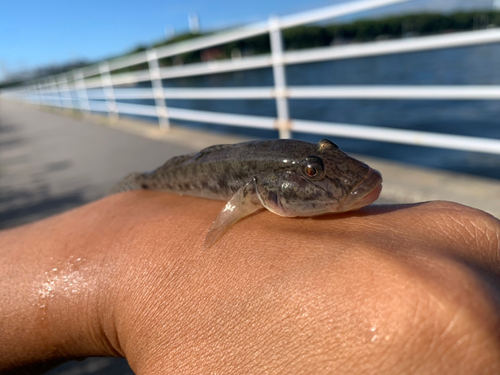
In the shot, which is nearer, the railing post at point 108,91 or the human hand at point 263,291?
the human hand at point 263,291

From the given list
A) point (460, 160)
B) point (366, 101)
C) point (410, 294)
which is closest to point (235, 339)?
point (410, 294)

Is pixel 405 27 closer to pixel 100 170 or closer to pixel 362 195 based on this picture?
pixel 100 170

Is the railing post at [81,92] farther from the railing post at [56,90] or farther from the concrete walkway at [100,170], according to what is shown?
the concrete walkway at [100,170]

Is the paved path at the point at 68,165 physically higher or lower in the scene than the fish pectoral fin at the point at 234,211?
lower

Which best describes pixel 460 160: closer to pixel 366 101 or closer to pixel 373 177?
pixel 373 177

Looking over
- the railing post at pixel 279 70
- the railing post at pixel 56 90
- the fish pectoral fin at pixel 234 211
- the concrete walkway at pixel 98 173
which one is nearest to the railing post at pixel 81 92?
the railing post at pixel 56 90

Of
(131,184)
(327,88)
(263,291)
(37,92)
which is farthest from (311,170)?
(37,92)
